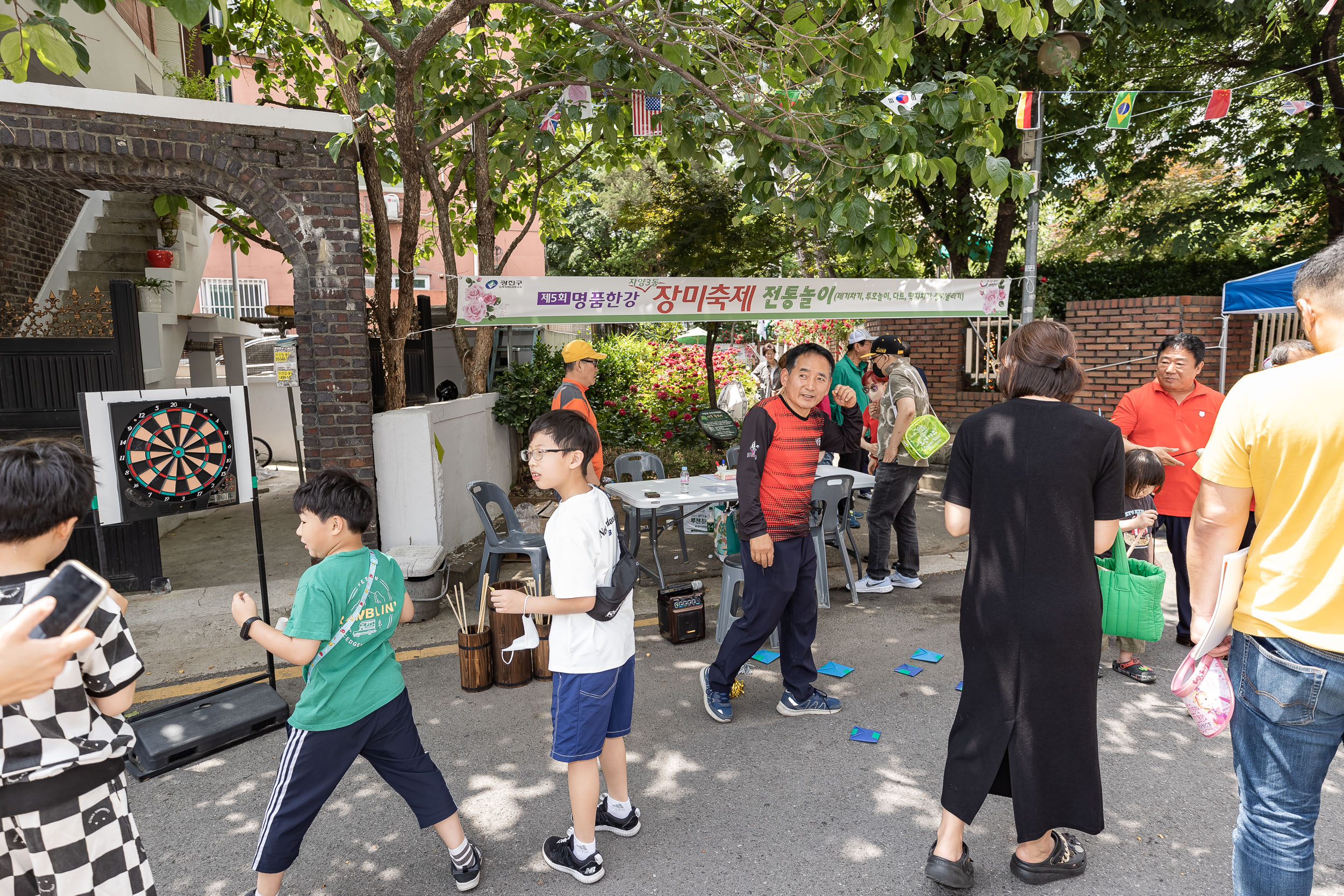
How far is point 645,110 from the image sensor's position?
6.68 metres

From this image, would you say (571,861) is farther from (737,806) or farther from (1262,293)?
(1262,293)

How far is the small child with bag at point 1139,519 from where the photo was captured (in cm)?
407

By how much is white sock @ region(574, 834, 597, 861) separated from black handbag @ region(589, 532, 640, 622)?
82 centimetres

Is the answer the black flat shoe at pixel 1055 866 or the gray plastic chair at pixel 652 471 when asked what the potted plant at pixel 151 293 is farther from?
the black flat shoe at pixel 1055 866

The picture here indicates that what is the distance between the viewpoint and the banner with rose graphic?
6160 mm

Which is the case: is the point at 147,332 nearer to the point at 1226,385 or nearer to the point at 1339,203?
the point at 1226,385

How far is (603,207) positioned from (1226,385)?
76.2ft

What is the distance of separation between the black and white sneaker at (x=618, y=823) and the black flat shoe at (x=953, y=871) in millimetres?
1086

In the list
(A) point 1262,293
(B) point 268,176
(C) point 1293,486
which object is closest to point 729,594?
(C) point 1293,486

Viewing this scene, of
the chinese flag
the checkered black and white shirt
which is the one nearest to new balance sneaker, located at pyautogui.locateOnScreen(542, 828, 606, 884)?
the checkered black and white shirt

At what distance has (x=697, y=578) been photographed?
6.43m

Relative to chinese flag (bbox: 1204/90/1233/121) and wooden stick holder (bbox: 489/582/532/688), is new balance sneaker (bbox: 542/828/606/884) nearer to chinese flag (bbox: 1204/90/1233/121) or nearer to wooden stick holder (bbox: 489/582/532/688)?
wooden stick holder (bbox: 489/582/532/688)

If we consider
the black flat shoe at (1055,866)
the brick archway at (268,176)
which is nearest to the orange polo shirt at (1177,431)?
the black flat shoe at (1055,866)

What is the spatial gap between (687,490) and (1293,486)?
4476 mm
